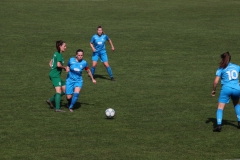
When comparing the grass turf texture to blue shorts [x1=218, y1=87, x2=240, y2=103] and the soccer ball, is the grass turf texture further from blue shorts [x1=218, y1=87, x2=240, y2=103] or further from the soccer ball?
blue shorts [x1=218, y1=87, x2=240, y2=103]

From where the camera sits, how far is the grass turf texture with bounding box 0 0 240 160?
16500 millimetres

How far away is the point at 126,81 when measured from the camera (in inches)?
1024

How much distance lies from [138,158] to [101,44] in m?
11.3

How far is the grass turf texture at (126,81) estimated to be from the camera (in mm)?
16500

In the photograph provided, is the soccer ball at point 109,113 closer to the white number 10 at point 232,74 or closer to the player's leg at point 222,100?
the player's leg at point 222,100

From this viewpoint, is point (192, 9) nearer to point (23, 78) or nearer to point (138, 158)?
point (23, 78)

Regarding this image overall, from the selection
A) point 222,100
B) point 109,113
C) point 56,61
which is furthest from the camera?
point 56,61

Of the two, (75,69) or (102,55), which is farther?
(102,55)

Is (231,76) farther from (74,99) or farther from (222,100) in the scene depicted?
(74,99)

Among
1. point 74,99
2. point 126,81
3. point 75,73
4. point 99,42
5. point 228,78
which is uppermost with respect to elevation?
point 99,42

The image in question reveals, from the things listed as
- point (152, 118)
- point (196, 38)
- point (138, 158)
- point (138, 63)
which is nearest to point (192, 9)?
point (196, 38)

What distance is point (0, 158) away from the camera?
1521 cm

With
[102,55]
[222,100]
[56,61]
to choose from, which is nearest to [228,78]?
[222,100]

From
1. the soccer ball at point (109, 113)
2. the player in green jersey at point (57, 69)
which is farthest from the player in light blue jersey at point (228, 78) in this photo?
the player in green jersey at point (57, 69)
